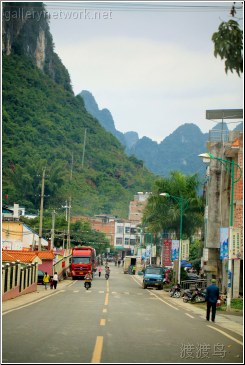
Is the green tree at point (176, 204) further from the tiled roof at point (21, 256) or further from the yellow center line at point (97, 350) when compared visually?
the yellow center line at point (97, 350)

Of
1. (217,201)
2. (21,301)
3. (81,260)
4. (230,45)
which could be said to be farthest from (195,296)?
(81,260)

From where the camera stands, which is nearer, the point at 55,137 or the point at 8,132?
the point at 8,132

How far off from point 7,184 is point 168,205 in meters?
78.6

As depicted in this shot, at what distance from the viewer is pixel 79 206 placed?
163250mm

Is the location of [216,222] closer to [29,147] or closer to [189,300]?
[189,300]

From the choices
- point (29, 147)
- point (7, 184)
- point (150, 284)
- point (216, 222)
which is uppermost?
point (29, 147)

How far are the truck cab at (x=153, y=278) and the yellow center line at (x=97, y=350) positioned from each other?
45991 mm

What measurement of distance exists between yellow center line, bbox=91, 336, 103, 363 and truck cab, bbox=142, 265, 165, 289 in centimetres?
4599

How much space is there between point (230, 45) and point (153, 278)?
5218 centimetres

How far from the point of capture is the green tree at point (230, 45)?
13.6 m

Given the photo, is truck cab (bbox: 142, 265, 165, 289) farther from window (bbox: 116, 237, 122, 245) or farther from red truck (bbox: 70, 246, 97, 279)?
window (bbox: 116, 237, 122, 245)

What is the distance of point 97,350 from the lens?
15688 mm

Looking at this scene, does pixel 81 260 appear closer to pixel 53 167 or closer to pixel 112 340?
pixel 112 340

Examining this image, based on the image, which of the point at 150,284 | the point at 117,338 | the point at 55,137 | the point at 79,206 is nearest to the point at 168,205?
the point at 150,284
